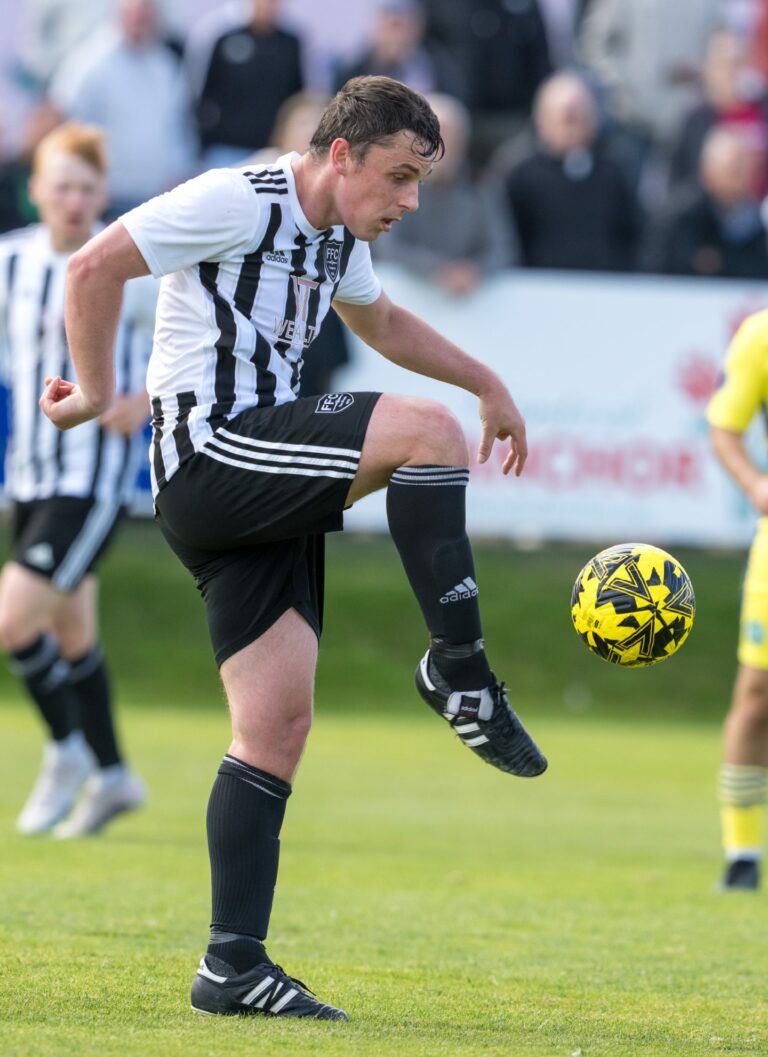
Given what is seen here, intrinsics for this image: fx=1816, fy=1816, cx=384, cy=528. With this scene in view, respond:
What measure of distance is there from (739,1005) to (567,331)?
31.0 feet

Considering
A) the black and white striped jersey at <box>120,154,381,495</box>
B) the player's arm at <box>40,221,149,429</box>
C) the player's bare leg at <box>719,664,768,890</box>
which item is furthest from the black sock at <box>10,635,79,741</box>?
the player's arm at <box>40,221,149,429</box>

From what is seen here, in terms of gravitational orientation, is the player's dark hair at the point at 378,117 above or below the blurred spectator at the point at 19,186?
below

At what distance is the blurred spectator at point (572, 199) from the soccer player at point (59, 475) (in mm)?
6274

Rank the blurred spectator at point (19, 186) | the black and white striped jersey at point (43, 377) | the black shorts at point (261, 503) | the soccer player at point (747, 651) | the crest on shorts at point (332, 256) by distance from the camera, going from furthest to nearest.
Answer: the blurred spectator at point (19, 186), the black and white striped jersey at point (43, 377), the soccer player at point (747, 651), the crest on shorts at point (332, 256), the black shorts at point (261, 503)

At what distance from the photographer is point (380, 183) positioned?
4.57m

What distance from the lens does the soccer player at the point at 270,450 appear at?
14.8ft

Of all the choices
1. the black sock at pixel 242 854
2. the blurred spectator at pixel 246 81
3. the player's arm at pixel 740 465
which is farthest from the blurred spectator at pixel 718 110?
the black sock at pixel 242 854

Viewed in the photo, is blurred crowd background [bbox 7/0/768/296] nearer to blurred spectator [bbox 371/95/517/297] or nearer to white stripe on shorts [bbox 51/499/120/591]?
blurred spectator [bbox 371/95/517/297]

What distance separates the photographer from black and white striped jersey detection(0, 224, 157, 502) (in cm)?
855

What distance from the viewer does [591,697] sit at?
14.6 metres

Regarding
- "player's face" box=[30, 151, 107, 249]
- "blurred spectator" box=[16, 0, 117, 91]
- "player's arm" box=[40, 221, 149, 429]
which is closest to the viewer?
"player's arm" box=[40, 221, 149, 429]

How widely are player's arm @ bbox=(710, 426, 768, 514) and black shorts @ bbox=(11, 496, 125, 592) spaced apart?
2.86 m

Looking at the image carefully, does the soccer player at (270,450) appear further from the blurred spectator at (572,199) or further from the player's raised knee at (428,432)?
the blurred spectator at (572,199)

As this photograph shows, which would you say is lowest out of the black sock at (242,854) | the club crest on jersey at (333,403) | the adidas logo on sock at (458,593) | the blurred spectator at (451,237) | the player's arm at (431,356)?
the black sock at (242,854)
